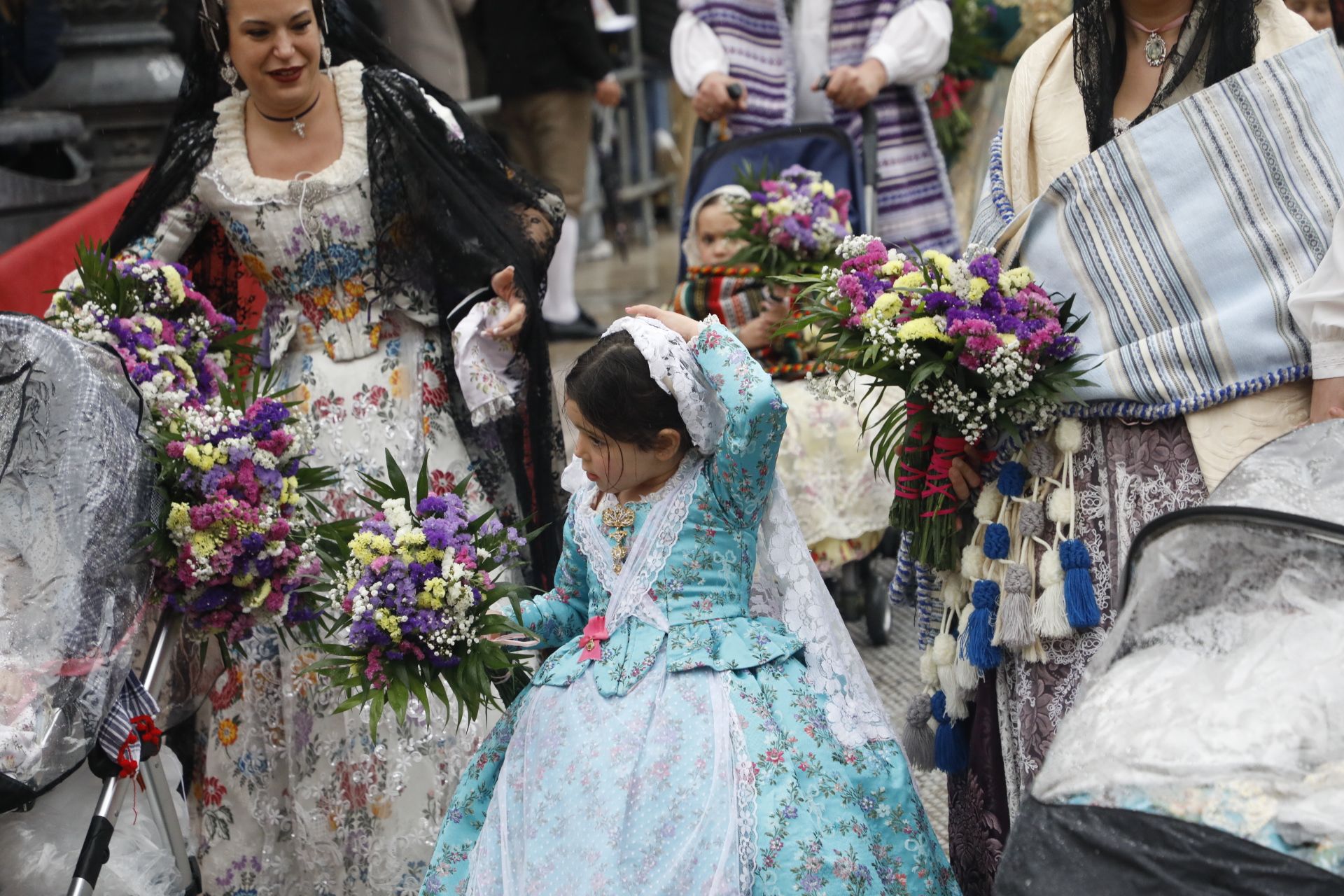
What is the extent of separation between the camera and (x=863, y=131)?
18.8ft

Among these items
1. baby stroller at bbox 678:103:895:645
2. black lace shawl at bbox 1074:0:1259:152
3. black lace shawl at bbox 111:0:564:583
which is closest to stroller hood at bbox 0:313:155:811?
black lace shawl at bbox 111:0:564:583

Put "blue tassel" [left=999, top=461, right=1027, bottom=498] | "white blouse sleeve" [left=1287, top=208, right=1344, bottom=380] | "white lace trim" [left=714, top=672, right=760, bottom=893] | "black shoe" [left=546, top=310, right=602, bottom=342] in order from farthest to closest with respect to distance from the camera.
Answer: "black shoe" [left=546, top=310, right=602, bottom=342] < "blue tassel" [left=999, top=461, right=1027, bottom=498] < "white lace trim" [left=714, top=672, right=760, bottom=893] < "white blouse sleeve" [left=1287, top=208, right=1344, bottom=380]

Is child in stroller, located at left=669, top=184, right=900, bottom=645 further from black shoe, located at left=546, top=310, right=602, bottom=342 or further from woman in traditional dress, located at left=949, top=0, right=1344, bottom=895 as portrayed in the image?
black shoe, located at left=546, top=310, right=602, bottom=342

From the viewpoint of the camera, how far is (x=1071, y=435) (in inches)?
113

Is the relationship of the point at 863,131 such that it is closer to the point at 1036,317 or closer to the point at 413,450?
the point at 413,450

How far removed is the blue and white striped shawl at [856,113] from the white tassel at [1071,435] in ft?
9.40

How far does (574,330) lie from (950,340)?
6.26 meters

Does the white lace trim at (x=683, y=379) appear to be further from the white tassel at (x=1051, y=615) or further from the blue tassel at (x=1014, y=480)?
the white tassel at (x=1051, y=615)

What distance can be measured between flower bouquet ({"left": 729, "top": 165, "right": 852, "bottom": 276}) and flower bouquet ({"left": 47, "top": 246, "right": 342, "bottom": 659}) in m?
2.12


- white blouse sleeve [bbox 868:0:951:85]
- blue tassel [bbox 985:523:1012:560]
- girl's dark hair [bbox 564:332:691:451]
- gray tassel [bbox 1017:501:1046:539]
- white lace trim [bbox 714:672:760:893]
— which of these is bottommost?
white lace trim [bbox 714:672:760:893]

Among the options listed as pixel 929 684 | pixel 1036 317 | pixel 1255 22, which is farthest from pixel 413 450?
pixel 1255 22

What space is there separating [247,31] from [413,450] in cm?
110

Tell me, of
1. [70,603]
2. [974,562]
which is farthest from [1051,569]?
[70,603]

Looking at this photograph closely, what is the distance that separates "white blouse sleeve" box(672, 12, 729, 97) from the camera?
569 cm
